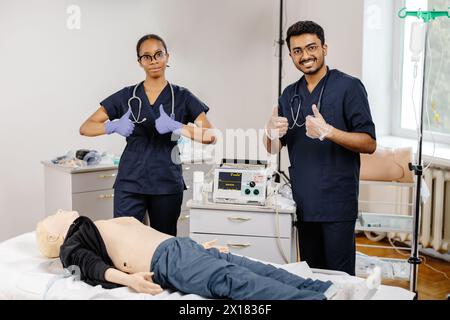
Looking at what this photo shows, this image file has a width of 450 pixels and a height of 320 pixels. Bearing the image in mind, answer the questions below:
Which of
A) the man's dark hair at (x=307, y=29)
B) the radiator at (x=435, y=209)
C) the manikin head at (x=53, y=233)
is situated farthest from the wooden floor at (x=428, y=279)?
the manikin head at (x=53, y=233)

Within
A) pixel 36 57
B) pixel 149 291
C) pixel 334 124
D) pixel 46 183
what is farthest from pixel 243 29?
pixel 149 291

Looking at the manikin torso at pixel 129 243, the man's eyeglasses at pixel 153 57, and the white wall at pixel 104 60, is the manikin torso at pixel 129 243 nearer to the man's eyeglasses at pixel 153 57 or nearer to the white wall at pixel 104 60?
the man's eyeglasses at pixel 153 57

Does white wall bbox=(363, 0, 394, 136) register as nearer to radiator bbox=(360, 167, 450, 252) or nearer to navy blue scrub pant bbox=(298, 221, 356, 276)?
radiator bbox=(360, 167, 450, 252)

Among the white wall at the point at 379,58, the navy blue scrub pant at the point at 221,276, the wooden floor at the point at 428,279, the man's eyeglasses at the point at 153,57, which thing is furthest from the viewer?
the white wall at the point at 379,58

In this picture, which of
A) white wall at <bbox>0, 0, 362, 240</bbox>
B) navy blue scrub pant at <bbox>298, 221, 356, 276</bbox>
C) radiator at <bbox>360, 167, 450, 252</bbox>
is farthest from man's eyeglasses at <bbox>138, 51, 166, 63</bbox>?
radiator at <bbox>360, 167, 450, 252</bbox>

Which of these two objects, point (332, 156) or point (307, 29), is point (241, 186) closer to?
point (332, 156)

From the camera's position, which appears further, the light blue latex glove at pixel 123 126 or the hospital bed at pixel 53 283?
the light blue latex glove at pixel 123 126

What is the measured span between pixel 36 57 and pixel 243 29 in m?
1.35

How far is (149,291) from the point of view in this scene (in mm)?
2189

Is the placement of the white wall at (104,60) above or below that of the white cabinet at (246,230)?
above

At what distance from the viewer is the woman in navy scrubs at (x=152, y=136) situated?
3004mm

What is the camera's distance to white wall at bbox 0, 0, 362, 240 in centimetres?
387
